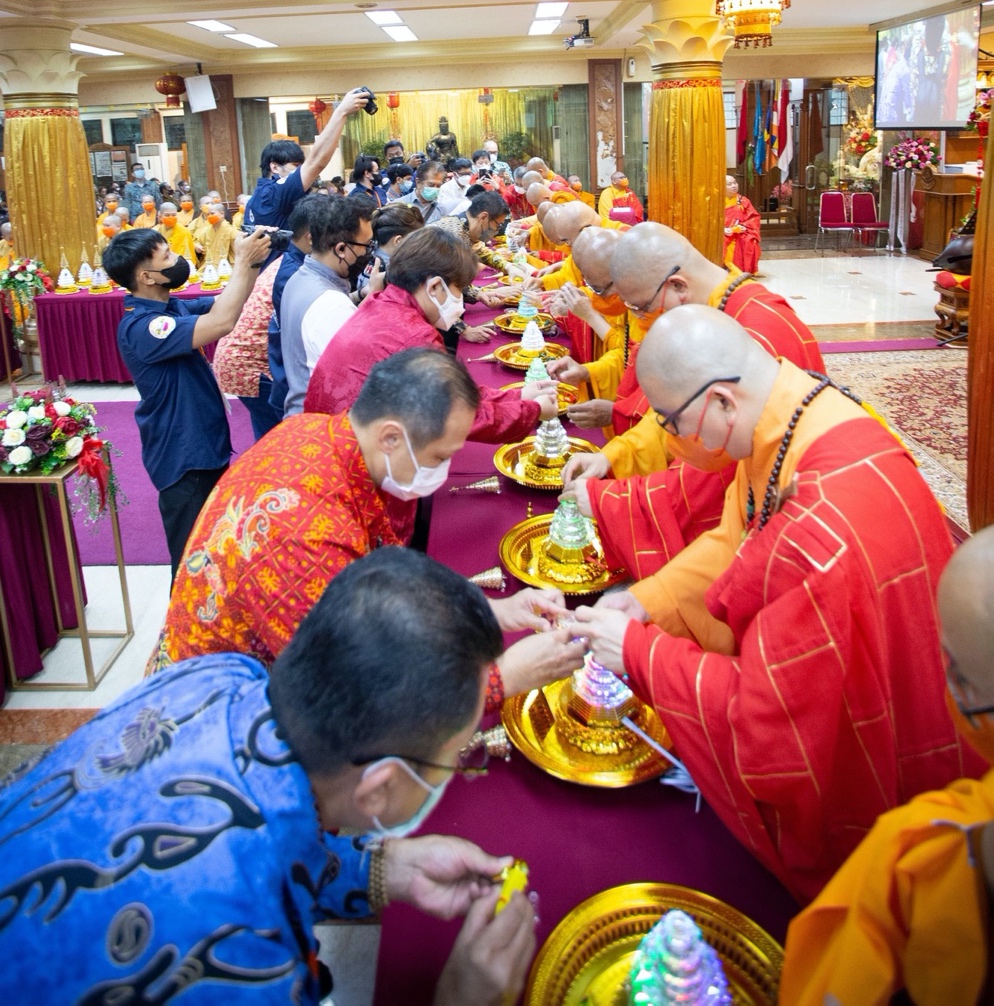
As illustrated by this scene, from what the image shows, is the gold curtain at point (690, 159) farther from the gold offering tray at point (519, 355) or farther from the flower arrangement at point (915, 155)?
the flower arrangement at point (915, 155)

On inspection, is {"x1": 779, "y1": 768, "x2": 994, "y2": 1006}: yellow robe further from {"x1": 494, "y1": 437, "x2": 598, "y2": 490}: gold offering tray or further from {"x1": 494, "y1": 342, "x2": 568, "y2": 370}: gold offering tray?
{"x1": 494, "y1": 342, "x2": 568, "y2": 370}: gold offering tray

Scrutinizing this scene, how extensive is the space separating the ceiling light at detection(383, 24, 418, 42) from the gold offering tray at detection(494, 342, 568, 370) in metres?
11.3

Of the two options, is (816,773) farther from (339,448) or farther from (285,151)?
(285,151)

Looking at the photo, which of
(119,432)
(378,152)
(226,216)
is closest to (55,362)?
(119,432)

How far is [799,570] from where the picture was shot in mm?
1505

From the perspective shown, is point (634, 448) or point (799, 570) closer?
point (799, 570)

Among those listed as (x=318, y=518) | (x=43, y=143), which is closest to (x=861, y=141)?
(x=43, y=143)

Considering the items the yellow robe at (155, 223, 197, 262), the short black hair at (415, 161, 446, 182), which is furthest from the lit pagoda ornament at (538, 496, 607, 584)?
the yellow robe at (155, 223, 197, 262)

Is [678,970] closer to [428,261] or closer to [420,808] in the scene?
[420,808]

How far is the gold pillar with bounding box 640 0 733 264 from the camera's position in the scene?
9.02 meters

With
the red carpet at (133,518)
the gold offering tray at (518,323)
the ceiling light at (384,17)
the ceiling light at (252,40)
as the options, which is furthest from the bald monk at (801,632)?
the ceiling light at (252,40)

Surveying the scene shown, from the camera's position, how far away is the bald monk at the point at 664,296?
279 centimetres

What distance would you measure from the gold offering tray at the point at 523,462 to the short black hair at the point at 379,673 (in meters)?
1.92

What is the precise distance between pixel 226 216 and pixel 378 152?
870 centimetres
